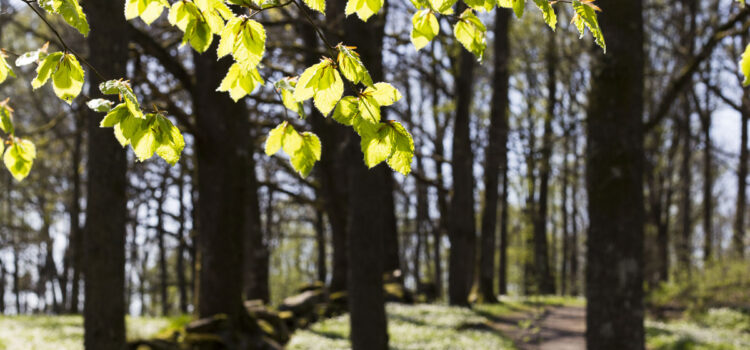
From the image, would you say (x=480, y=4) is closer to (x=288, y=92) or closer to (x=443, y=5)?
(x=443, y=5)

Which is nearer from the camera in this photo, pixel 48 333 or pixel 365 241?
pixel 365 241

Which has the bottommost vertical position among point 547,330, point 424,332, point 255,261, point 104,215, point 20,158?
point 547,330

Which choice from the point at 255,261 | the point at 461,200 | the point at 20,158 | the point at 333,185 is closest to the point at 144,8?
the point at 20,158

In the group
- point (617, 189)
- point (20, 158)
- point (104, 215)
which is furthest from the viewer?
point (104, 215)

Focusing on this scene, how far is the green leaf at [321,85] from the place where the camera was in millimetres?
2152

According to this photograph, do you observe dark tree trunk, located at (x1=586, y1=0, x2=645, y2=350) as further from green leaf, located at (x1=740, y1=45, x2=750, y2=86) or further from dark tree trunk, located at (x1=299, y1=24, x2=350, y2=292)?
dark tree trunk, located at (x1=299, y1=24, x2=350, y2=292)

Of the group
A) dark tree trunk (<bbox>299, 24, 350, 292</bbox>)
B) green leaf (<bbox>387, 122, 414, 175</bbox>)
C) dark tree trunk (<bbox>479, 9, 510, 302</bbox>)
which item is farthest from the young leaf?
dark tree trunk (<bbox>479, 9, 510, 302</bbox>)

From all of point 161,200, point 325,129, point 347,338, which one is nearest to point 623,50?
point 347,338

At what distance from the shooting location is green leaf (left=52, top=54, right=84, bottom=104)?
234 cm

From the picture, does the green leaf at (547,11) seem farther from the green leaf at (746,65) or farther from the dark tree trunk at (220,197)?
the dark tree trunk at (220,197)

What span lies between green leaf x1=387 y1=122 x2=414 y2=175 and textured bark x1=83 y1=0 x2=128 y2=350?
5943 millimetres

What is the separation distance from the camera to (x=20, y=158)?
298 cm

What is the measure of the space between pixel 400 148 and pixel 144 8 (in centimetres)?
108

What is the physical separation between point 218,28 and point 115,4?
5995 mm
